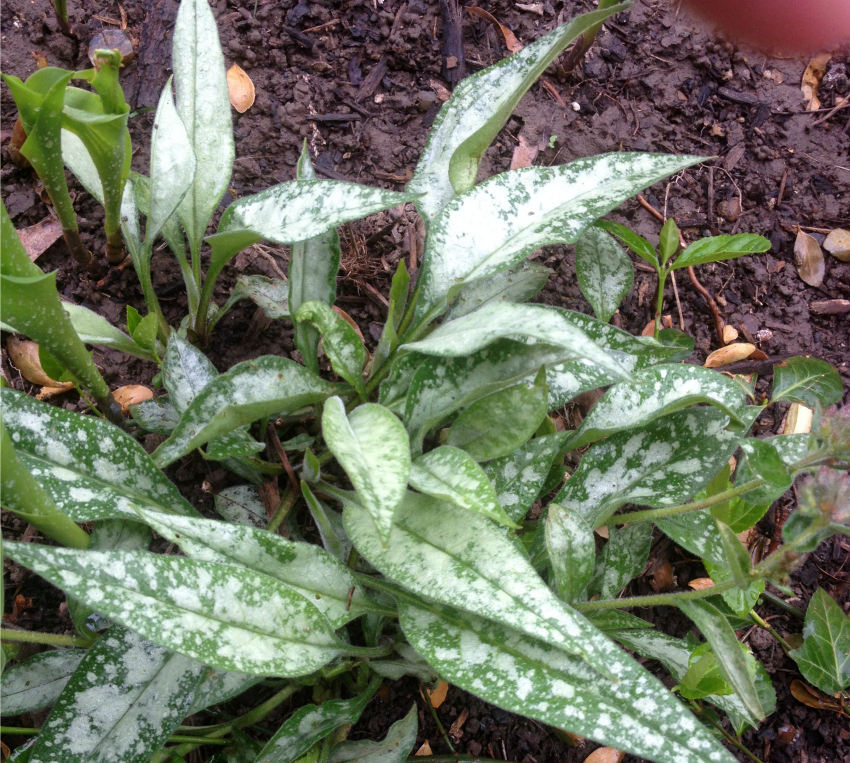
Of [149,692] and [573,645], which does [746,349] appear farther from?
[149,692]

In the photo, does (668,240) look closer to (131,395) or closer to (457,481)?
(457,481)

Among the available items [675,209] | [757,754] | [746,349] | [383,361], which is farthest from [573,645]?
[675,209]

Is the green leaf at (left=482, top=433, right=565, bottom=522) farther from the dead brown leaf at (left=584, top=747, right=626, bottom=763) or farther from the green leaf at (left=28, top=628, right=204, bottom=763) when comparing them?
the dead brown leaf at (left=584, top=747, right=626, bottom=763)

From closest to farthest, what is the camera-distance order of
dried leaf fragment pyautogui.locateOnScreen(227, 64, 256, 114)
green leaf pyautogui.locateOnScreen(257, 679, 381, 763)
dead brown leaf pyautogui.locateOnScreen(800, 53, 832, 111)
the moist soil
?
green leaf pyautogui.locateOnScreen(257, 679, 381, 763), the moist soil, dried leaf fragment pyautogui.locateOnScreen(227, 64, 256, 114), dead brown leaf pyautogui.locateOnScreen(800, 53, 832, 111)

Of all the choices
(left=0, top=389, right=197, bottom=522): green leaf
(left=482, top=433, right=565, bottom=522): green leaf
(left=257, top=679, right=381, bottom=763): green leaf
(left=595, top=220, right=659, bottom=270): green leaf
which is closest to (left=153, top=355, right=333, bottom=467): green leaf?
(left=0, top=389, right=197, bottom=522): green leaf

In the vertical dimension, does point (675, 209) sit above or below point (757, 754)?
above

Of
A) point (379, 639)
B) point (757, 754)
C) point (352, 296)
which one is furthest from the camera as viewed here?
point (352, 296)

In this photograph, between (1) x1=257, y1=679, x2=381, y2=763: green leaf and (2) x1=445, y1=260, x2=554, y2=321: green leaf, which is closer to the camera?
(1) x1=257, y1=679, x2=381, y2=763: green leaf
